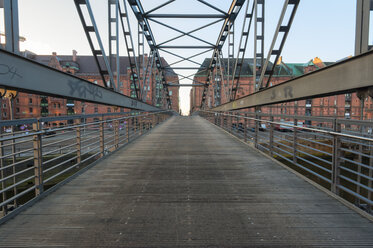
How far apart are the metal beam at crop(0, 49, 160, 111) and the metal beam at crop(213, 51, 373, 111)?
4.68 metres

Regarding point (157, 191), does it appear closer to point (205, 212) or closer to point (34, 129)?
point (205, 212)

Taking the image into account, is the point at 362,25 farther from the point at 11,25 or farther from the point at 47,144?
the point at 47,144

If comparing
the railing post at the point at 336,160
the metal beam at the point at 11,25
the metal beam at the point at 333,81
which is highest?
the metal beam at the point at 11,25

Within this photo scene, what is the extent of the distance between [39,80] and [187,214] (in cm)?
319

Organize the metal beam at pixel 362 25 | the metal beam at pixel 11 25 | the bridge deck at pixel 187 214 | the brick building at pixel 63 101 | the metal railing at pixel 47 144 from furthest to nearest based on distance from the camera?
1. the brick building at pixel 63 101
2. the metal beam at pixel 362 25
3. the metal beam at pixel 11 25
4. the metal railing at pixel 47 144
5. the bridge deck at pixel 187 214

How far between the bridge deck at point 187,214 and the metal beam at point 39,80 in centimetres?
167

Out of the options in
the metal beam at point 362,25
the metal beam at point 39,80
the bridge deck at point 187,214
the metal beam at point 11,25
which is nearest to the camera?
the bridge deck at point 187,214

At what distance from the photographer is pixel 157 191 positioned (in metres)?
3.53

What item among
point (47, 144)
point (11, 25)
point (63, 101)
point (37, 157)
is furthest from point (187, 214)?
point (63, 101)

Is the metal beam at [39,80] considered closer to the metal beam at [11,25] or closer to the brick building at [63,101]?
the metal beam at [11,25]

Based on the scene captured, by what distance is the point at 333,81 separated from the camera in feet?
12.5

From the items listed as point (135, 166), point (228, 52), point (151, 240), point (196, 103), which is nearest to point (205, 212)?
point (151, 240)

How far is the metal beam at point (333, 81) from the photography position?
3205 mm

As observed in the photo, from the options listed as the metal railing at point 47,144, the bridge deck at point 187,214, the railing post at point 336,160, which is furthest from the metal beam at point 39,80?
the railing post at point 336,160
